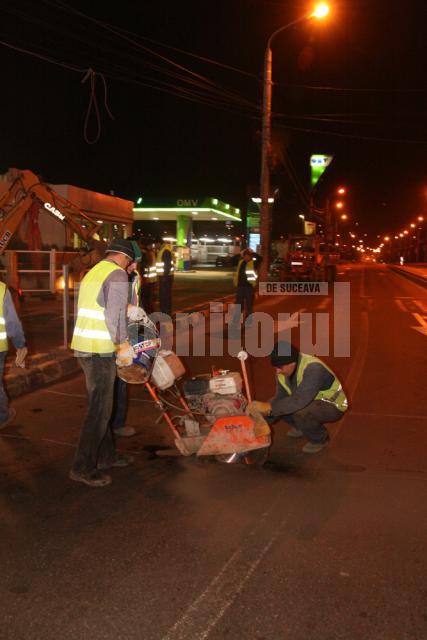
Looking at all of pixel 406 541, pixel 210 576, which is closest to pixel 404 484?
pixel 406 541

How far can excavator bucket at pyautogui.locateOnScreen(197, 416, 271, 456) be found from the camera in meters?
5.17

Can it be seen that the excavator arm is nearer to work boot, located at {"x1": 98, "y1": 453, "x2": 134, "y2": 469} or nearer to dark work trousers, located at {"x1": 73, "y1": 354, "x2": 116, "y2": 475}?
work boot, located at {"x1": 98, "y1": 453, "x2": 134, "y2": 469}

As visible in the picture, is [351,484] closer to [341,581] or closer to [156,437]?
[341,581]

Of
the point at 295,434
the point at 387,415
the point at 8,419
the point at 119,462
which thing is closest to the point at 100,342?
the point at 119,462

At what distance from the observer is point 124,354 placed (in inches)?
195

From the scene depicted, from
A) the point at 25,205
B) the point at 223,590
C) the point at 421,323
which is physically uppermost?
the point at 25,205

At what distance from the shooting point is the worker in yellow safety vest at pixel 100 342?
16.1ft

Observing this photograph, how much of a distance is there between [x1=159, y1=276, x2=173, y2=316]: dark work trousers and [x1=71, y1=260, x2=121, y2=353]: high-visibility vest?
956 centimetres

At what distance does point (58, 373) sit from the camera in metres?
9.41

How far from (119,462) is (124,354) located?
1.14m

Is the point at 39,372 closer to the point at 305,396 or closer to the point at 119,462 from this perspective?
the point at 119,462

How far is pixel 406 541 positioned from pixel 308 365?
1.92 meters

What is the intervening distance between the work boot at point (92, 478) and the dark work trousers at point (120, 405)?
1.19 metres

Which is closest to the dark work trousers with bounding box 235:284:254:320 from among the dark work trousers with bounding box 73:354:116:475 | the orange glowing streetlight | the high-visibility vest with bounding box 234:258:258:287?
the high-visibility vest with bounding box 234:258:258:287
